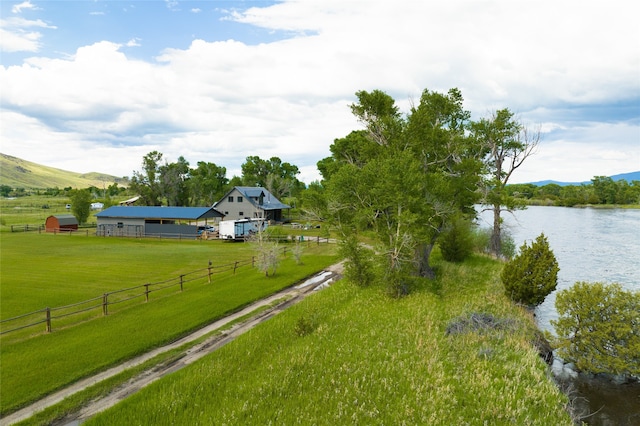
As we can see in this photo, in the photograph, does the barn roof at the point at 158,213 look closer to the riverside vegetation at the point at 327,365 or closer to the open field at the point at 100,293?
the open field at the point at 100,293

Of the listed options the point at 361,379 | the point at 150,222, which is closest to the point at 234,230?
the point at 150,222

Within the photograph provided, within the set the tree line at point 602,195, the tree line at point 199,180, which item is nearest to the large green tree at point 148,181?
the tree line at point 199,180

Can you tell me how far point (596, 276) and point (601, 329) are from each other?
18.8 metres

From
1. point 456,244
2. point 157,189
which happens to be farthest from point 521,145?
point 157,189

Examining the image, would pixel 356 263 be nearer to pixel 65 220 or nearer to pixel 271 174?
pixel 65 220

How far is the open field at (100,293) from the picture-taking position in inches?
534

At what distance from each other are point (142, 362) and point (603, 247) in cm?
5077

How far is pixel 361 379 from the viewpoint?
40.3ft

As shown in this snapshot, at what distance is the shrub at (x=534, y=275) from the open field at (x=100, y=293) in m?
15.4

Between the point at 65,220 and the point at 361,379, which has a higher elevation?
the point at 65,220

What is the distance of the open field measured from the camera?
1356 cm

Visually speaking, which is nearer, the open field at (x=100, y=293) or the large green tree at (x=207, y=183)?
the open field at (x=100, y=293)

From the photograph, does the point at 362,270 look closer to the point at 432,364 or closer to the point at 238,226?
the point at 432,364

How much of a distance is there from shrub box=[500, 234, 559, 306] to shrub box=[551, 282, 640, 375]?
16.5 ft
